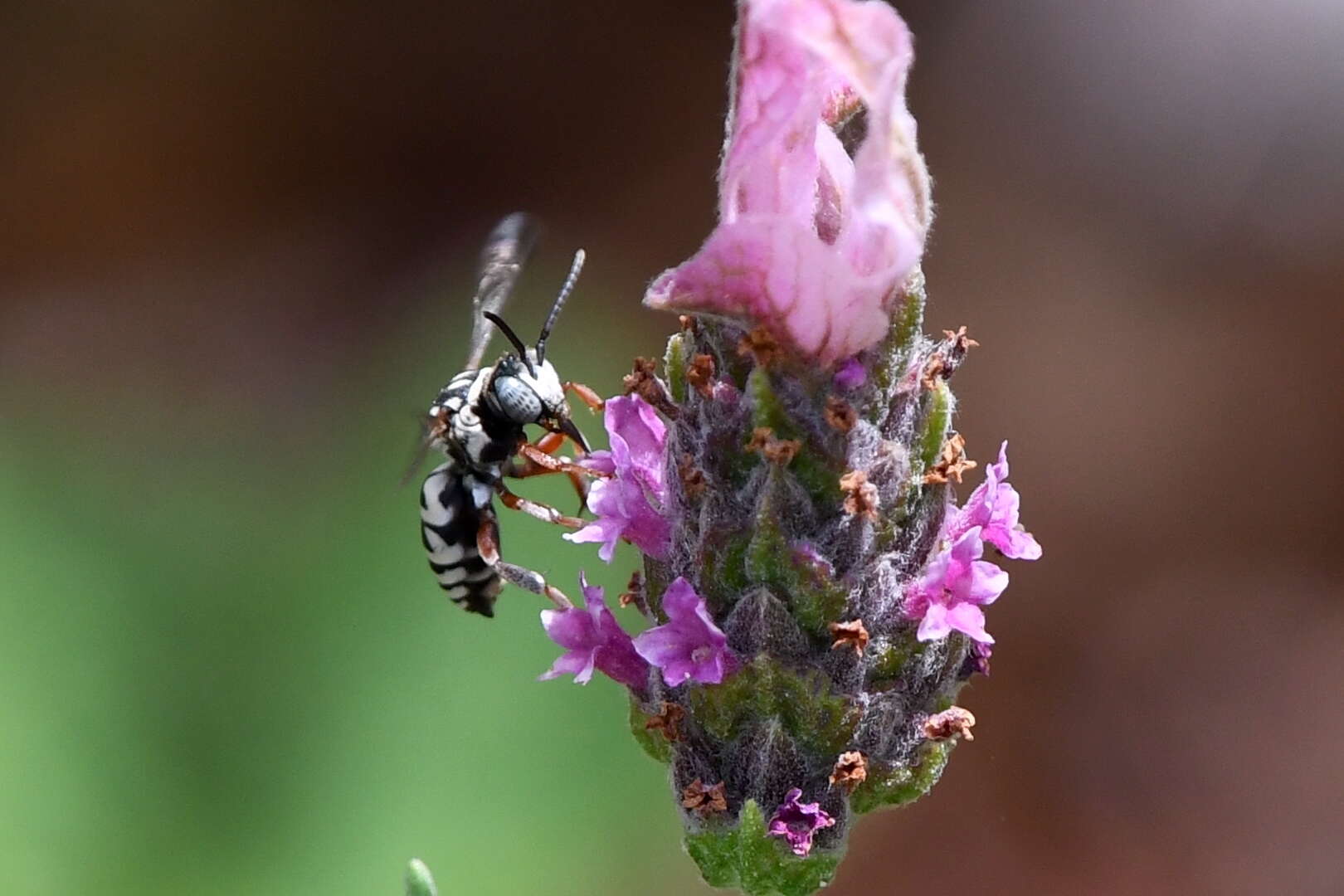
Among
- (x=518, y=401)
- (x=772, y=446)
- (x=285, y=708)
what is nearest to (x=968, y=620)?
(x=772, y=446)

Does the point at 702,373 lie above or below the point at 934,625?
above

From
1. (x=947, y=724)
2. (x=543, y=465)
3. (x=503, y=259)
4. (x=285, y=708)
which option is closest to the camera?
(x=947, y=724)

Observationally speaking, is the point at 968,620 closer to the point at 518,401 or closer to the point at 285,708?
the point at 518,401

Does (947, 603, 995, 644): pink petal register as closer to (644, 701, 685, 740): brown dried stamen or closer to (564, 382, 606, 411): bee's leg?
(644, 701, 685, 740): brown dried stamen

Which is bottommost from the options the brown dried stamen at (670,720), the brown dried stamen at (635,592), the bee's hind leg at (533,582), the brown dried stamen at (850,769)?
the brown dried stamen at (850,769)

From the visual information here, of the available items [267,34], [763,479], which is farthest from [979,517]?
[267,34]

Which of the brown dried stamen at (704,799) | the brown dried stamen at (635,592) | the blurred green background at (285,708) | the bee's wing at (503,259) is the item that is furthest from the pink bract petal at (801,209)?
the blurred green background at (285,708)

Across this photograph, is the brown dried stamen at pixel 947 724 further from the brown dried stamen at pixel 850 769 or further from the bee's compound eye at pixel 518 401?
the bee's compound eye at pixel 518 401
